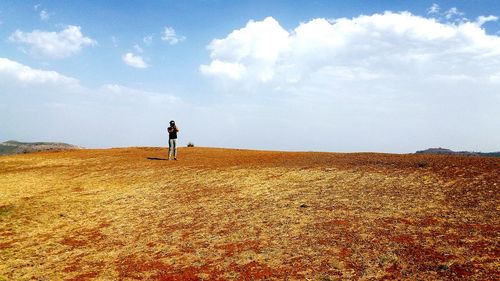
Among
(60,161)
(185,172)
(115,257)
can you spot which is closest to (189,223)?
(115,257)

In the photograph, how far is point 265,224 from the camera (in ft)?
41.2

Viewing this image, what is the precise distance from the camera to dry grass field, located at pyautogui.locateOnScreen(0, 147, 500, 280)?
927cm

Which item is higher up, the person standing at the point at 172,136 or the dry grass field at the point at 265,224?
the person standing at the point at 172,136

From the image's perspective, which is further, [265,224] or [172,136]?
[172,136]

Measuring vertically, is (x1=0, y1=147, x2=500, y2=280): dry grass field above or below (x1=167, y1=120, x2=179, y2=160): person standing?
below

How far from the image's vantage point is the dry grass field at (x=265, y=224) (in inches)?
365

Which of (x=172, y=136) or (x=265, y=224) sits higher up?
(x=172, y=136)

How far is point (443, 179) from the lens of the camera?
656 inches

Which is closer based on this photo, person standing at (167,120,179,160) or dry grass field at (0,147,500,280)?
dry grass field at (0,147,500,280)

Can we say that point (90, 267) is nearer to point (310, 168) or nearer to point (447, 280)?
point (447, 280)

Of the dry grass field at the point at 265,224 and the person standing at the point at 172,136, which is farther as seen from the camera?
the person standing at the point at 172,136

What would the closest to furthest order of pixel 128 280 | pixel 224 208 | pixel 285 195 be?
pixel 128 280 → pixel 224 208 → pixel 285 195

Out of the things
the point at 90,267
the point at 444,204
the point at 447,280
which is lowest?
the point at 90,267

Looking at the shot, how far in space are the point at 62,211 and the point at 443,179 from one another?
1599 centimetres
